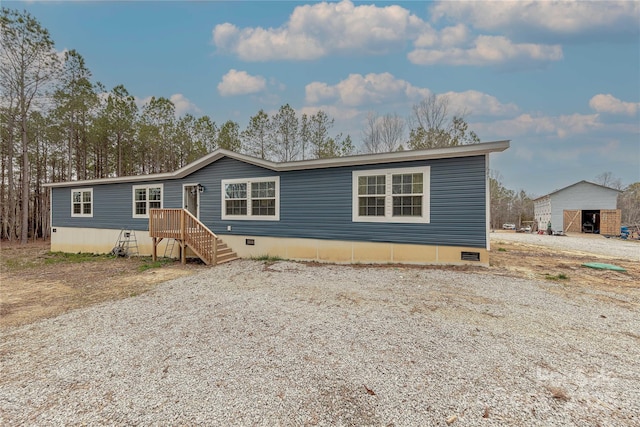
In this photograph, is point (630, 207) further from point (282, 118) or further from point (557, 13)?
point (282, 118)

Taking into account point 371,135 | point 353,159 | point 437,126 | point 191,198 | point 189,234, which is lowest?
point 189,234

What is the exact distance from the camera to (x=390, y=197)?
728cm

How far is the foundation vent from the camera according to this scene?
260 inches

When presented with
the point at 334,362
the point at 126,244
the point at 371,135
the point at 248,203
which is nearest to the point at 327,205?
the point at 248,203

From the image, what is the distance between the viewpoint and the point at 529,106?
15219 mm

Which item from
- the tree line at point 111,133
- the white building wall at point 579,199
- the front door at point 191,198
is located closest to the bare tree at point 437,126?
the tree line at point 111,133

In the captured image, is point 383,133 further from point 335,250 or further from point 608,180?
point 608,180

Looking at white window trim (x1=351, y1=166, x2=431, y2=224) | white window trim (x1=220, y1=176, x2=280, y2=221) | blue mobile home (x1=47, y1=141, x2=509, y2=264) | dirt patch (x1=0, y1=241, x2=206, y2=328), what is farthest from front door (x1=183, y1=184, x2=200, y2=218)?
white window trim (x1=351, y1=166, x2=431, y2=224)

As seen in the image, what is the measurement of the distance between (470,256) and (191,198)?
9837 mm

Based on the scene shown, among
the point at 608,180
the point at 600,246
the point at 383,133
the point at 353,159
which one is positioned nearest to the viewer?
the point at 353,159

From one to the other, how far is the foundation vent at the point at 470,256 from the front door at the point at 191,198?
9084mm

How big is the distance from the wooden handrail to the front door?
4.38 feet

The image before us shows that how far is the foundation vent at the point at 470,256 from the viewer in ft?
21.6

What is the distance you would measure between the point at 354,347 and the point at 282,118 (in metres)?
18.0
